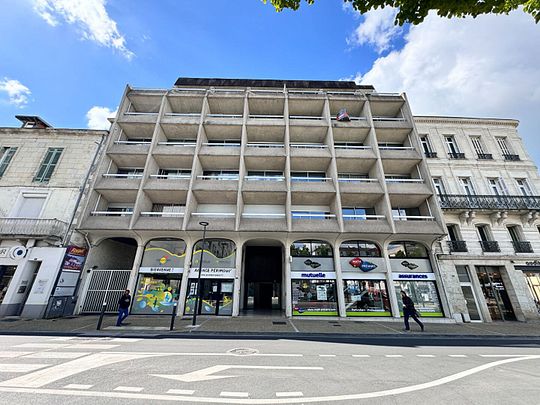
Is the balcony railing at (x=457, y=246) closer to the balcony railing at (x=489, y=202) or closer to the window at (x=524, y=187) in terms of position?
the balcony railing at (x=489, y=202)

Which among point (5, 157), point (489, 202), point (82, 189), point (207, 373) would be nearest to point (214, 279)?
point (207, 373)

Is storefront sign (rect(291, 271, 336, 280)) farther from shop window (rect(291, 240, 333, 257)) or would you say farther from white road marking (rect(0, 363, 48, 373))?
white road marking (rect(0, 363, 48, 373))

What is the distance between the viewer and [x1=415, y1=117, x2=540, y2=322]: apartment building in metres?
15.2

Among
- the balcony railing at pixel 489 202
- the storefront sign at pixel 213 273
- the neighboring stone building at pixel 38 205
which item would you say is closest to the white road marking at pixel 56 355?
the storefront sign at pixel 213 273

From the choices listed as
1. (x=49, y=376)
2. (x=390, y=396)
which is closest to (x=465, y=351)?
(x=390, y=396)

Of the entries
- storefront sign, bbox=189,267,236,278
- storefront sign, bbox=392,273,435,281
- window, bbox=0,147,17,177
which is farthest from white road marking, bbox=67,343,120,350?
window, bbox=0,147,17,177

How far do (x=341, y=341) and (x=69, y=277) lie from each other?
55.1 ft

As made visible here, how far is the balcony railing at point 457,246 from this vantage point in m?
15.9

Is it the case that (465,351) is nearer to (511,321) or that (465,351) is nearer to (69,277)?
(511,321)

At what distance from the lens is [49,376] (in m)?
4.46

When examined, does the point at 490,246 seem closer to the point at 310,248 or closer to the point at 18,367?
the point at 310,248

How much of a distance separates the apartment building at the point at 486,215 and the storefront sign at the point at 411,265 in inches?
41.4

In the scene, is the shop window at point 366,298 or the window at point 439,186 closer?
the shop window at point 366,298

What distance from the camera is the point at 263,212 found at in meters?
16.8
